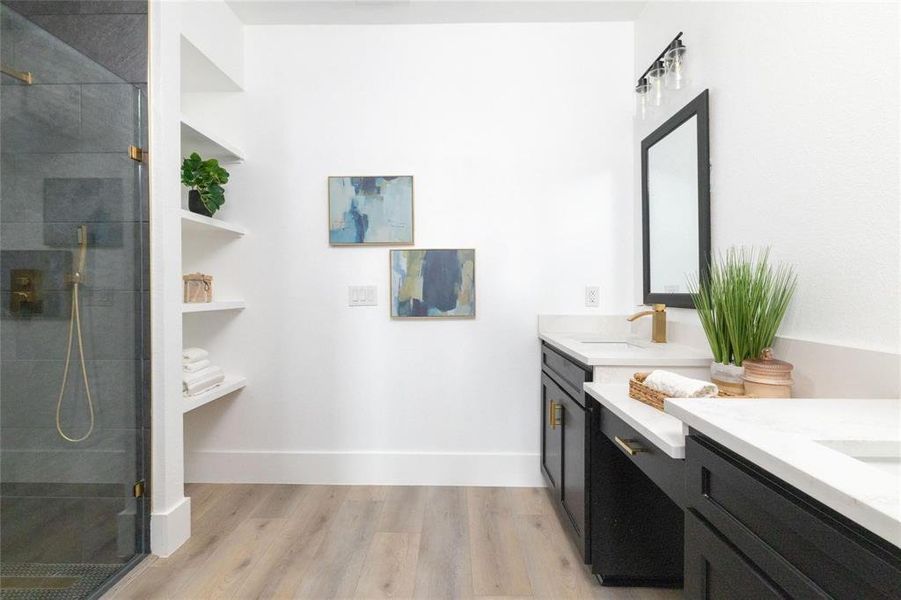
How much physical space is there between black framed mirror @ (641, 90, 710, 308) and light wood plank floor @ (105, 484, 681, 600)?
4.01ft

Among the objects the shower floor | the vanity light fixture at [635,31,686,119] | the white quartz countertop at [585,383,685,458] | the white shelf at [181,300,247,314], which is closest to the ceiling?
the vanity light fixture at [635,31,686,119]

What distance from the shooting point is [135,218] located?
5.51 ft

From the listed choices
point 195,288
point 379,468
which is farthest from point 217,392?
point 379,468

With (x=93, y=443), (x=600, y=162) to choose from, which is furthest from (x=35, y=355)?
(x=600, y=162)

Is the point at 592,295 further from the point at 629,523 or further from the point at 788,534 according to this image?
the point at 788,534

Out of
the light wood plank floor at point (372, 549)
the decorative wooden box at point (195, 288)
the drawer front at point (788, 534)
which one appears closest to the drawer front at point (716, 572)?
the drawer front at point (788, 534)

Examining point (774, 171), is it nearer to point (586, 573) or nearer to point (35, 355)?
point (586, 573)

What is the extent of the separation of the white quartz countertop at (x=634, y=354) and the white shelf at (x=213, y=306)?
5.59 ft

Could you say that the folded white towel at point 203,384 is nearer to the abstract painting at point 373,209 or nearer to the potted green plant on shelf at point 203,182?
the potted green plant on shelf at point 203,182

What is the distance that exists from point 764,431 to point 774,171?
102cm

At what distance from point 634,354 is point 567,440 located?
1.65 ft

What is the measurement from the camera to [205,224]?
205 cm

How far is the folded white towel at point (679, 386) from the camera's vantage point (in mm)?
1069

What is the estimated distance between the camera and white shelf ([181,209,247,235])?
192cm
